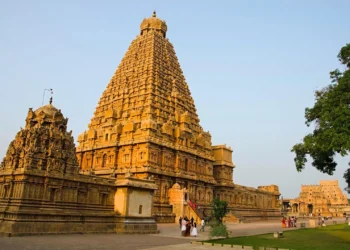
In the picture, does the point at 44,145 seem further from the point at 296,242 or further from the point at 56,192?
the point at 296,242

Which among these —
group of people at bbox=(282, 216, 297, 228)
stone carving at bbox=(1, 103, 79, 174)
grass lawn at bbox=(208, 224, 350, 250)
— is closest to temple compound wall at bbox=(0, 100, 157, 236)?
stone carving at bbox=(1, 103, 79, 174)

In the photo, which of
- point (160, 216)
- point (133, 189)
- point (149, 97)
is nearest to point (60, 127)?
point (133, 189)

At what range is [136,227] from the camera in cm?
2931

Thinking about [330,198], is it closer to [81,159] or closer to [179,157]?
[179,157]

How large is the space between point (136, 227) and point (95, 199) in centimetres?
448

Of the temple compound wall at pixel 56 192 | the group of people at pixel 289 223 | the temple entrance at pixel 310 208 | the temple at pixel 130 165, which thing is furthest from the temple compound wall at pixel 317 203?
the temple compound wall at pixel 56 192

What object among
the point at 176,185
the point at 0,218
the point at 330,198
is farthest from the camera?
the point at 330,198

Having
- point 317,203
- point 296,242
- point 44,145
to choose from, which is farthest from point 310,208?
point 44,145

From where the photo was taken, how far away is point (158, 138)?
4653 centimetres

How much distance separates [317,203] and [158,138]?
75.4 m

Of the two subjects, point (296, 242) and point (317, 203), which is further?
point (317, 203)

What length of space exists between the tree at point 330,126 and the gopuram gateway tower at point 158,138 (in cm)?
2133

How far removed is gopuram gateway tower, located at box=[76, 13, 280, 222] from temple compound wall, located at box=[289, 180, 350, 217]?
44916mm

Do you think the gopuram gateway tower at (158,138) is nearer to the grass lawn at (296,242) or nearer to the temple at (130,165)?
the temple at (130,165)
